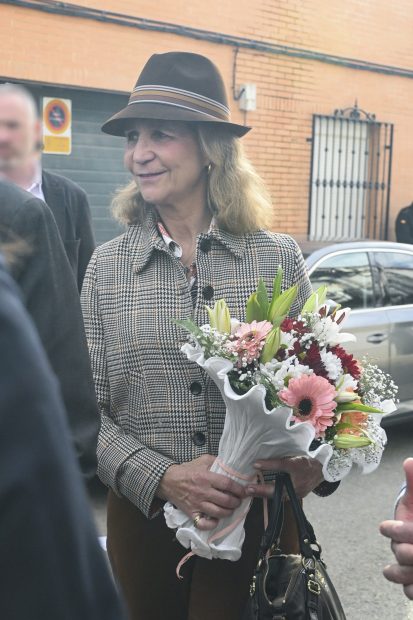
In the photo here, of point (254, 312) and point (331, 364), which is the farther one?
point (254, 312)

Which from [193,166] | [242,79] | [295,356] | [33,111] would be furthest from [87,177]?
[295,356]

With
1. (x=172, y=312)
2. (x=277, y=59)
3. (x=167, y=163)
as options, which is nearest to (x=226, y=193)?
(x=167, y=163)

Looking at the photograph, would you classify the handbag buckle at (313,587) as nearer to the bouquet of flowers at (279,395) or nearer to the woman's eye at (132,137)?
the bouquet of flowers at (279,395)

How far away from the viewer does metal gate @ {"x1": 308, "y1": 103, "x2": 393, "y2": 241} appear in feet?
39.4

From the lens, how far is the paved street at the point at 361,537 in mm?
4148

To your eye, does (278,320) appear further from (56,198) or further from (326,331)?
(56,198)

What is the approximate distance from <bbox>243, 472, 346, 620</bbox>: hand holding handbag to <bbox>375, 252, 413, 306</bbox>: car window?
4.61m

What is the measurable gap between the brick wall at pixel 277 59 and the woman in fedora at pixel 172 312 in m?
6.34

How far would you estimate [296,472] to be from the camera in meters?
2.30

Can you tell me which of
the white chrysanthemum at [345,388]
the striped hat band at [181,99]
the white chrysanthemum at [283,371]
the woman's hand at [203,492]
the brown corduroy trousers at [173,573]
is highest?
the striped hat band at [181,99]

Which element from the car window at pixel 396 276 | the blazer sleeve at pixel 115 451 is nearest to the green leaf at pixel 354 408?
the blazer sleeve at pixel 115 451

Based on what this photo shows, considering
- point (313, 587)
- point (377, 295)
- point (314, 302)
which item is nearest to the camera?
point (313, 587)

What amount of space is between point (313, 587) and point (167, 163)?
49.9 inches

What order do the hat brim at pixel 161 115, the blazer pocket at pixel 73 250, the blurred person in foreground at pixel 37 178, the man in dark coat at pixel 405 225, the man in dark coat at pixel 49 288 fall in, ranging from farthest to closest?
the man in dark coat at pixel 405 225 < the blazer pocket at pixel 73 250 < the blurred person in foreground at pixel 37 178 < the hat brim at pixel 161 115 < the man in dark coat at pixel 49 288
